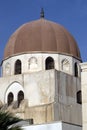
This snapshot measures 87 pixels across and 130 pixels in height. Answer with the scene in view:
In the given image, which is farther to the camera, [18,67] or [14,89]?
[18,67]

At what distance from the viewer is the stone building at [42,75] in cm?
2583

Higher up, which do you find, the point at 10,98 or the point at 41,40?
the point at 41,40

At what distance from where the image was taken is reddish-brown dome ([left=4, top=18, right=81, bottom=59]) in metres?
27.6

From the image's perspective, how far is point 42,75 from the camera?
26453 millimetres

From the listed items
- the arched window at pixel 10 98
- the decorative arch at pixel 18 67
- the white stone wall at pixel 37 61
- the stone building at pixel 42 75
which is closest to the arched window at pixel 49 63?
the stone building at pixel 42 75

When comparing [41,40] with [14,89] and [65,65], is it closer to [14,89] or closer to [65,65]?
[65,65]

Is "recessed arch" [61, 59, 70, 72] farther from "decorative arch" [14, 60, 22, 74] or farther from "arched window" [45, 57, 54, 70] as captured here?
"decorative arch" [14, 60, 22, 74]

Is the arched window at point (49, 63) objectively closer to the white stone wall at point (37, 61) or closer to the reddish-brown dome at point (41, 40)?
the white stone wall at point (37, 61)

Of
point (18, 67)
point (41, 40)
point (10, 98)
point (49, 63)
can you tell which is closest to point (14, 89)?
point (10, 98)

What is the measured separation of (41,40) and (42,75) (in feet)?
8.48

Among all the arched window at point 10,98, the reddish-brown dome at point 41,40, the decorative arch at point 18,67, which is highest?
the reddish-brown dome at point 41,40

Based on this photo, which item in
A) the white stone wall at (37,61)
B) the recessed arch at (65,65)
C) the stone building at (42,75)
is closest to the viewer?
the stone building at (42,75)

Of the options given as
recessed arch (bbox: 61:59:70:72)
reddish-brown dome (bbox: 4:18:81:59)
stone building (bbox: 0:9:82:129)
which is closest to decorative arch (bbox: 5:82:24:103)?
stone building (bbox: 0:9:82:129)

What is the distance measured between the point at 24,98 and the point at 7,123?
37.6 feet
